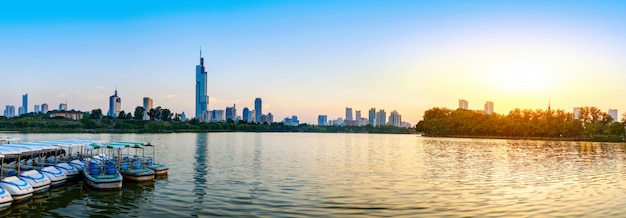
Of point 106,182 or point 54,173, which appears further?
point 54,173

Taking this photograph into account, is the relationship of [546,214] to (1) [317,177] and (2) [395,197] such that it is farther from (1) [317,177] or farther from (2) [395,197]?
(1) [317,177]

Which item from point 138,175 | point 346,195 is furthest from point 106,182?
point 346,195

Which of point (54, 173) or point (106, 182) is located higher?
point (54, 173)

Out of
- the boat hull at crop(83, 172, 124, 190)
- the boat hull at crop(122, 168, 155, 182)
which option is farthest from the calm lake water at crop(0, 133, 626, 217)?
the boat hull at crop(122, 168, 155, 182)

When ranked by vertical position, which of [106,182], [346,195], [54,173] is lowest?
[346,195]

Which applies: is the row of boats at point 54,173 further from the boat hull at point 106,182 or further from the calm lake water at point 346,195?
the calm lake water at point 346,195

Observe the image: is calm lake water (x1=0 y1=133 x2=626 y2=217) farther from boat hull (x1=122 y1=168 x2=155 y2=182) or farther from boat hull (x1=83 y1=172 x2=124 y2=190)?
boat hull (x1=122 y1=168 x2=155 y2=182)

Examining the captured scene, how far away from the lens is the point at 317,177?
44.7m

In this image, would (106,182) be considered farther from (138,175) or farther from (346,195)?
(346,195)

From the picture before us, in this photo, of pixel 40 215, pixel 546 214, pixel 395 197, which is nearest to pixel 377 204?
pixel 395 197

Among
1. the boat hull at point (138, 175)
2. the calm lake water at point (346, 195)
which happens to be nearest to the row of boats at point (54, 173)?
the boat hull at point (138, 175)

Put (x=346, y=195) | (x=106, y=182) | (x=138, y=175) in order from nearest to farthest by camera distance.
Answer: (x=106, y=182) → (x=346, y=195) → (x=138, y=175)

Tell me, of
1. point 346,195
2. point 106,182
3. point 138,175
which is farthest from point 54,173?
point 346,195

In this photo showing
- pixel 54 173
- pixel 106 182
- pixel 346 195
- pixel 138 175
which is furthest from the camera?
pixel 138 175
